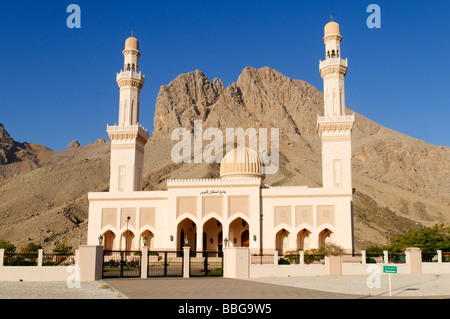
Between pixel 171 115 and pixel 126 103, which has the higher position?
pixel 171 115

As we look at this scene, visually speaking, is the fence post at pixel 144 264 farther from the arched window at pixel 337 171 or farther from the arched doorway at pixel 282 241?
the arched window at pixel 337 171

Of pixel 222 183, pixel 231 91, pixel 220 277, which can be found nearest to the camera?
pixel 220 277

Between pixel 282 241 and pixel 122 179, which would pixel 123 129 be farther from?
pixel 282 241

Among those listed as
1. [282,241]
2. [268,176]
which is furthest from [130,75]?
[268,176]

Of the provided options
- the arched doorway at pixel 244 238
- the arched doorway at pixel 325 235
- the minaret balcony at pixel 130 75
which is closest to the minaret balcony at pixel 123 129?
the minaret balcony at pixel 130 75

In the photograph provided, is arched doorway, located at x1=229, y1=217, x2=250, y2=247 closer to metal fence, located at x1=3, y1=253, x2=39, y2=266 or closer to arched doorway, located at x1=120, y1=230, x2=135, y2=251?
arched doorway, located at x1=120, y1=230, x2=135, y2=251

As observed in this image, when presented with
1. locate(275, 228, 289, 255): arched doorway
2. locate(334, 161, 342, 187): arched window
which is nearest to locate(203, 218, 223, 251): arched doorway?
locate(275, 228, 289, 255): arched doorway

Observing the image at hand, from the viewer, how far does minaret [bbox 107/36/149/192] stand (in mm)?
38469

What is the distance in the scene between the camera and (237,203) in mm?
35031
